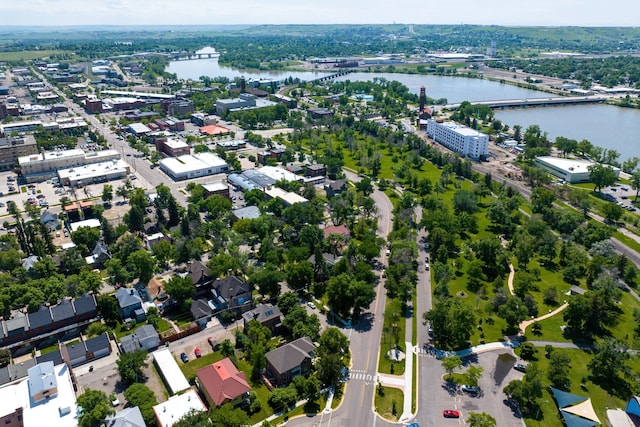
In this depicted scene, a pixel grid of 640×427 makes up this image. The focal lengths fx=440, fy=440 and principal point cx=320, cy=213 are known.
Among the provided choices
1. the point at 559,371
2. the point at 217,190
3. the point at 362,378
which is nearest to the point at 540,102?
the point at 217,190

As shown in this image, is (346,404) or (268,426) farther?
(346,404)

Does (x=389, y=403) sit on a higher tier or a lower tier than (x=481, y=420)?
lower

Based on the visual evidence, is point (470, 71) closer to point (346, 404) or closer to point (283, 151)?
point (283, 151)

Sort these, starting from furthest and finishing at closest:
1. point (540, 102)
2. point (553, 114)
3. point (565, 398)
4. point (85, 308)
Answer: point (540, 102) < point (553, 114) < point (85, 308) < point (565, 398)

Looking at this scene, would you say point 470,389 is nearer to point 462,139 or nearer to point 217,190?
point 217,190

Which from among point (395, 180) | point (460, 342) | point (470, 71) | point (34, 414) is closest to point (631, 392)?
point (460, 342)

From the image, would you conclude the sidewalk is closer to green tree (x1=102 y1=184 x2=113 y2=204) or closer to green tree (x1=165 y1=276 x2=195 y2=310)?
green tree (x1=165 y1=276 x2=195 y2=310)

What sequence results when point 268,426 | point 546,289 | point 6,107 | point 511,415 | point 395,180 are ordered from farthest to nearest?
1. point 6,107
2. point 395,180
3. point 546,289
4. point 511,415
5. point 268,426

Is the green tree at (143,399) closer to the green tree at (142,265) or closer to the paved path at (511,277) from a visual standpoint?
the green tree at (142,265)
